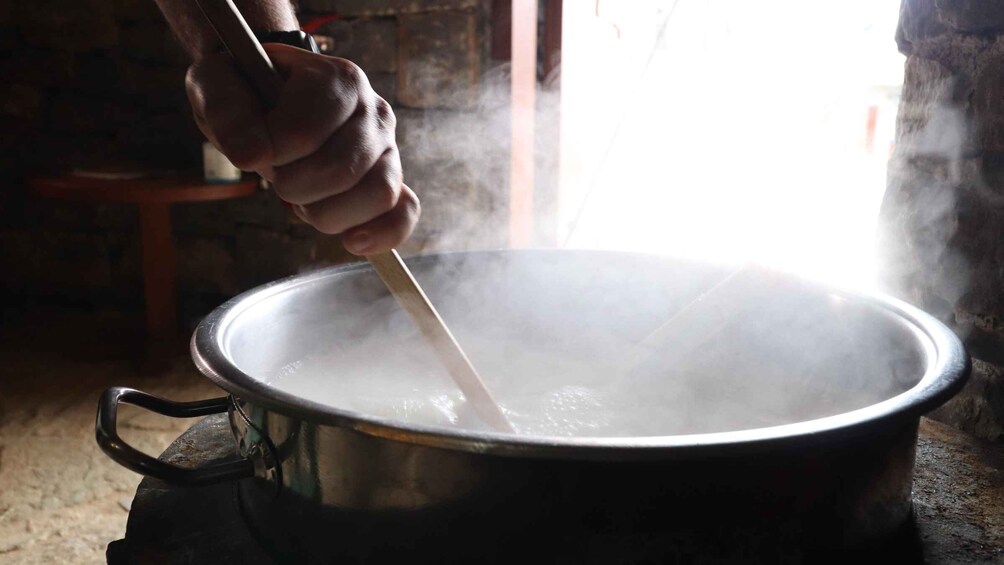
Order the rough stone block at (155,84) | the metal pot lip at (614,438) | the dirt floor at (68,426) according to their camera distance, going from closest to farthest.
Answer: the metal pot lip at (614,438) < the dirt floor at (68,426) < the rough stone block at (155,84)

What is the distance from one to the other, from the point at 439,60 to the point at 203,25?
217 cm

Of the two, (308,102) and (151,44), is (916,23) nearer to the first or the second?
(308,102)

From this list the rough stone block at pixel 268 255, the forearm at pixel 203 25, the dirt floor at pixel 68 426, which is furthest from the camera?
the rough stone block at pixel 268 255

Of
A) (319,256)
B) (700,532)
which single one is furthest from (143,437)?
(700,532)

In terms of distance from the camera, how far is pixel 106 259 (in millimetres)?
3980

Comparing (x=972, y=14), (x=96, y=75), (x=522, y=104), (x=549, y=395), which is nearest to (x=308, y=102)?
(x=549, y=395)

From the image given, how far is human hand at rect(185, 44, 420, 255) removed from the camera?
0.77 metres

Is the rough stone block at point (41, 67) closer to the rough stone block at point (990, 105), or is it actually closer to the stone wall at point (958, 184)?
the stone wall at point (958, 184)

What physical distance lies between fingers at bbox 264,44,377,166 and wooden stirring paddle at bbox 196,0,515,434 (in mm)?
21

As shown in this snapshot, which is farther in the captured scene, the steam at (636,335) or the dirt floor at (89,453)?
the steam at (636,335)

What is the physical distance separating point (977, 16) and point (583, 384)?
2.83 feet

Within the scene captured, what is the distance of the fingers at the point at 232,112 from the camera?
760 mm

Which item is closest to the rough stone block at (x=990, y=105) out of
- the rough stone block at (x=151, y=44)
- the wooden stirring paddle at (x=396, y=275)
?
the wooden stirring paddle at (x=396, y=275)

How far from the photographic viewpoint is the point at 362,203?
2.82ft
